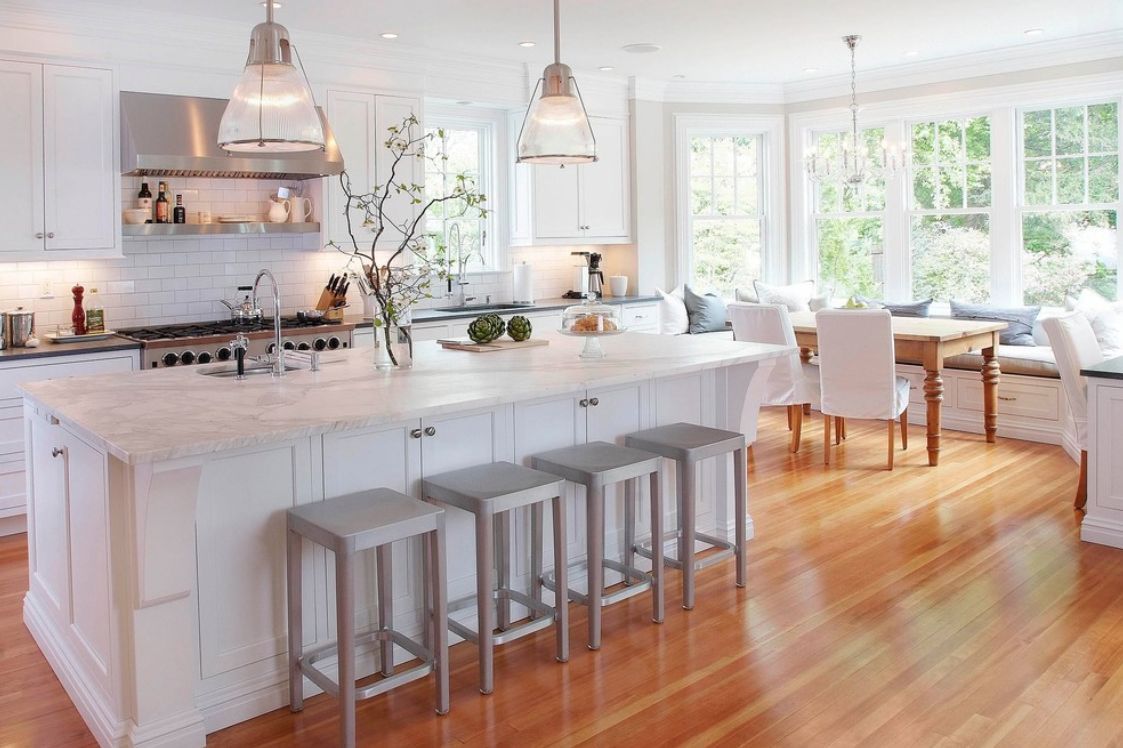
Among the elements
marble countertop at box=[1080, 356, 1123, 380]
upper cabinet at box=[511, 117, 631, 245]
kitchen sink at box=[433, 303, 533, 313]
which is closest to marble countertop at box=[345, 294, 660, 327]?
kitchen sink at box=[433, 303, 533, 313]

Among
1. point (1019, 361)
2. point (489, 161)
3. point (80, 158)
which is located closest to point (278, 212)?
point (80, 158)

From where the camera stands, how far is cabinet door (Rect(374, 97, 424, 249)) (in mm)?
6332

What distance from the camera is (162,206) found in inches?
220

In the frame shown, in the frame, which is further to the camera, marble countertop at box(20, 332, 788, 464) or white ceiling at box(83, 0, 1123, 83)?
white ceiling at box(83, 0, 1123, 83)

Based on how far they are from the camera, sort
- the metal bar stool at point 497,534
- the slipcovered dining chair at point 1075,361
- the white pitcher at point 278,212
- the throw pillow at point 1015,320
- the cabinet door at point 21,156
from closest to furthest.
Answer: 1. the metal bar stool at point 497,534
2. the slipcovered dining chair at point 1075,361
3. the cabinet door at point 21,156
4. the white pitcher at point 278,212
5. the throw pillow at point 1015,320

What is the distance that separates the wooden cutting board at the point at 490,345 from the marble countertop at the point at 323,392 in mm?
61

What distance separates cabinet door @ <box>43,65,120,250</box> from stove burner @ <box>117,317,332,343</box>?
513 millimetres

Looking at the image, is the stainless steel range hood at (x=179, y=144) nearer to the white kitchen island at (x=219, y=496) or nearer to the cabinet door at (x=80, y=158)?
the cabinet door at (x=80, y=158)

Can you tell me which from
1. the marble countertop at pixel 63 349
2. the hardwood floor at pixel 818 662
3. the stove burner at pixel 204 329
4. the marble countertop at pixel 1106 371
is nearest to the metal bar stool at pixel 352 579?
the hardwood floor at pixel 818 662

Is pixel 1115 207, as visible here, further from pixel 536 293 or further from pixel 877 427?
pixel 536 293

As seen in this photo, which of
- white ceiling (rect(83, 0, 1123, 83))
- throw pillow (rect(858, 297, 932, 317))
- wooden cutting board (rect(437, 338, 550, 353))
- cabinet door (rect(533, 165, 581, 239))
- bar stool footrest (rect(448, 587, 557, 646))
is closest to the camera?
bar stool footrest (rect(448, 587, 557, 646))

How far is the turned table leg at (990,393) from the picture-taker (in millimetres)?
6410

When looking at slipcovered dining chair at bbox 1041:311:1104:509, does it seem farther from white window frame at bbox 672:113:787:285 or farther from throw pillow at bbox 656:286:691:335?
white window frame at bbox 672:113:787:285

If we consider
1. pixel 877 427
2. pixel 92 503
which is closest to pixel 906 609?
pixel 92 503
